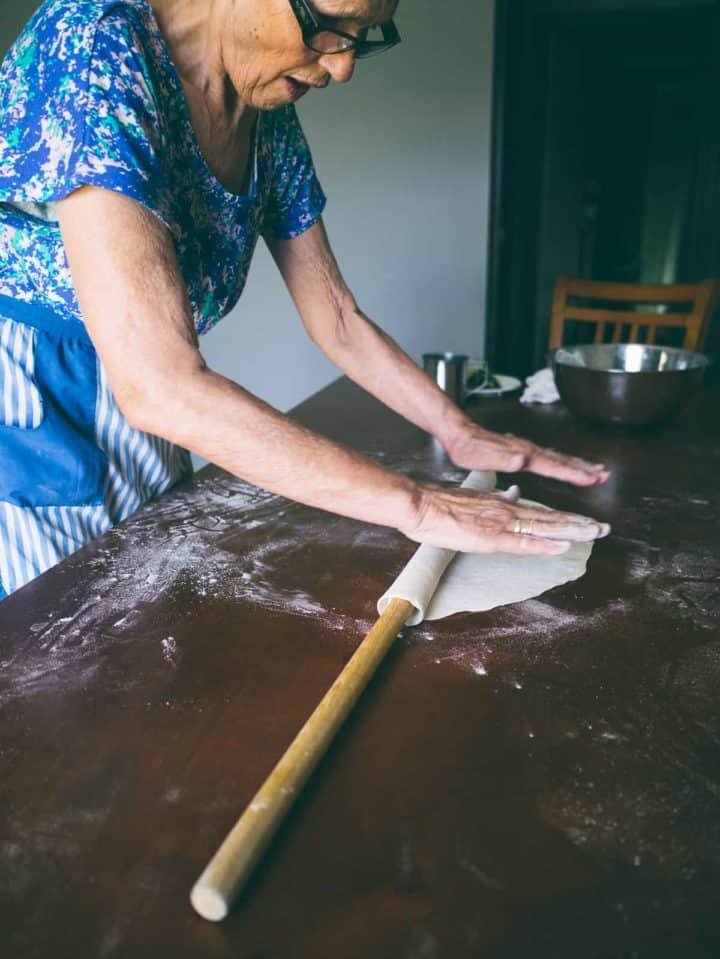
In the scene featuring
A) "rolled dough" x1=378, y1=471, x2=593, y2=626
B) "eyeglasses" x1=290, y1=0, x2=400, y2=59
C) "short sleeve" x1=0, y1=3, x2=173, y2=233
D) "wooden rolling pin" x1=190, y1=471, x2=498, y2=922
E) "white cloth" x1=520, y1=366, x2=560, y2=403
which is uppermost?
"eyeglasses" x1=290, y1=0, x2=400, y2=59

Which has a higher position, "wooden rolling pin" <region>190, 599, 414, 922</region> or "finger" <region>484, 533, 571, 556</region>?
"wooden rolling pin" <region>190, 599, 414, 922</region>

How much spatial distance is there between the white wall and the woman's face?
2.52 metres

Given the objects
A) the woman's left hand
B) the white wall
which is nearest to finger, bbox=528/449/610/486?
the woman's left hand

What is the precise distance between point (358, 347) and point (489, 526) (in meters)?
0.66

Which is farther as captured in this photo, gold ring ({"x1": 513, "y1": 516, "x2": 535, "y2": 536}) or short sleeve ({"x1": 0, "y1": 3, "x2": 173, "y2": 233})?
gold ring ({"x1": 513, "y1": 516, "x2": 535, "y2": 536})

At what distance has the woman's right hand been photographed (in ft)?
3.05

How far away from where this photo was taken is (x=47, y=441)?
1082 millimetres

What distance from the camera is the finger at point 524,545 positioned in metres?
0.92

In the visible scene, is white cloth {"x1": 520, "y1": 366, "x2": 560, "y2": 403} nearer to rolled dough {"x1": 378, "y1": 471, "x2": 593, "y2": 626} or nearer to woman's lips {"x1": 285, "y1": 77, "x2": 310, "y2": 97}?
rolled dough {"x1": 378, "y1": 471, "x2": 593, "y2": 626}

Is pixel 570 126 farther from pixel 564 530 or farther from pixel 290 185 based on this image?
pixel 564 530

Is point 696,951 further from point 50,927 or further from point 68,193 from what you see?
point 68,193

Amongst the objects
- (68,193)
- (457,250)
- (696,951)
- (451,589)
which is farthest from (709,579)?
(457,250)

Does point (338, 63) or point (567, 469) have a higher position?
point (338, 63)

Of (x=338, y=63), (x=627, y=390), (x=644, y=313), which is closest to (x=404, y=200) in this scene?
(x=644, y=313)
